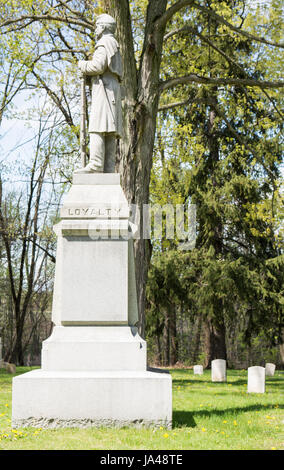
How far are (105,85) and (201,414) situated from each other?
4.52m

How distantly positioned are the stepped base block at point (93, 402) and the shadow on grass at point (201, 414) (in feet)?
1.53

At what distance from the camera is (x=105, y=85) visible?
684cm

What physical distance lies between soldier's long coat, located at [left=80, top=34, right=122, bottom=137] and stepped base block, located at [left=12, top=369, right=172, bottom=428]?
329 centimetres

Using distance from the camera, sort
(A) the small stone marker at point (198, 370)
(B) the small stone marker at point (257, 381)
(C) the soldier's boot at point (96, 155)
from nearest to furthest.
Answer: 1. (C) the soldier's boot at point (96, 155)
2. (B) the small stone marker at point (257, 381)
3. (A) the small stone marker at point (198, 370)

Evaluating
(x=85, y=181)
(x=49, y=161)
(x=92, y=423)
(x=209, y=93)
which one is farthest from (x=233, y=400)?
(x=49, y=161)

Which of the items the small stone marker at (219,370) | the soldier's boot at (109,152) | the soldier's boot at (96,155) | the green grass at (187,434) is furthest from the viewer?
the small stone marker at (219,370)

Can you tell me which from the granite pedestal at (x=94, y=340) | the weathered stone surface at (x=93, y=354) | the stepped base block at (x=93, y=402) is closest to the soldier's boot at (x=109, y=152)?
the granite pedestal at (x=94, y=340)

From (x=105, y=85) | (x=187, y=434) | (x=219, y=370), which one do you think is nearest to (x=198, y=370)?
(x=219, y=370)

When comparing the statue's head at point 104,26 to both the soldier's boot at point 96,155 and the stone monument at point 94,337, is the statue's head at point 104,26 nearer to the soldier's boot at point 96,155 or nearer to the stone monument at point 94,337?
the stone monument at point 94,337

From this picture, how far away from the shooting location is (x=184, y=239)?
64.3 feet

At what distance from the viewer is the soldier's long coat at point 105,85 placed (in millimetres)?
6738

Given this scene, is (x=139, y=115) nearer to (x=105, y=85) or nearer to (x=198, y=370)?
(x=105, y=85)
